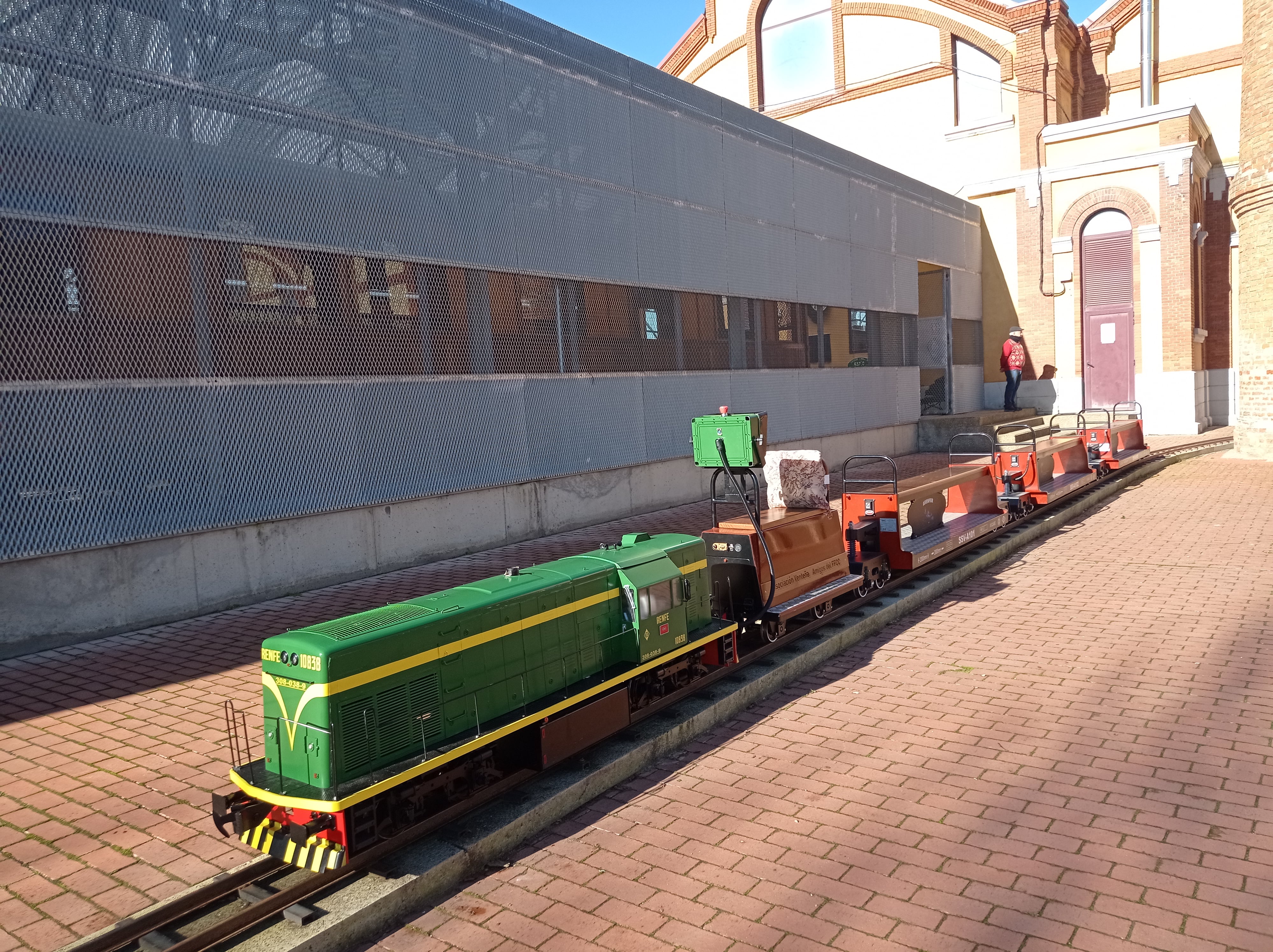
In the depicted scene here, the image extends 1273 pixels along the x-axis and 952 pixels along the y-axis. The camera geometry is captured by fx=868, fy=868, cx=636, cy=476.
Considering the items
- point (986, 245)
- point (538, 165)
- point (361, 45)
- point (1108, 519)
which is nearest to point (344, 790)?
point (361, 45)

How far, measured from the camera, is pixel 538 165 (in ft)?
48.9

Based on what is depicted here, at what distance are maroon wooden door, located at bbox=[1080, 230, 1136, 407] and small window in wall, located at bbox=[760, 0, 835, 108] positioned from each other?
1232 cm

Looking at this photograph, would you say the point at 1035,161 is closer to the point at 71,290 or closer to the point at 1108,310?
the point at 1108,310

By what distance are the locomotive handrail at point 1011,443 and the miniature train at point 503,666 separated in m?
7.51

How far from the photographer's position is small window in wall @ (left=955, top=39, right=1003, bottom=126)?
30.9m

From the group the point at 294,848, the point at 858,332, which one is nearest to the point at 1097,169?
the point at 858,332

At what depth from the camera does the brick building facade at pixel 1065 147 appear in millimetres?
→ 27312

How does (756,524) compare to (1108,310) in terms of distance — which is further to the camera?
(1108,310)

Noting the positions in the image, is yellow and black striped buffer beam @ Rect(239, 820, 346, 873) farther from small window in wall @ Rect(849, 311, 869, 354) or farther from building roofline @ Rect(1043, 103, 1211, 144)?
building roofline @ Rect(1043, 103, 1211, 144)

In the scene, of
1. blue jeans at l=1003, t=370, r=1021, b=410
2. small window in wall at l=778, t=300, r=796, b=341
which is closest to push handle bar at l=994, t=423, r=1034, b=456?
small window in wall at l=778, t=300, r=796, b=341

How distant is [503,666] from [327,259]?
7.89 metres

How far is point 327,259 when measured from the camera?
12.0 metres

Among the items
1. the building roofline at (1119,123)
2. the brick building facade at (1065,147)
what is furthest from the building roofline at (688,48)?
the building roofline at (1119,123)

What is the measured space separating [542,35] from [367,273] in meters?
5.77
